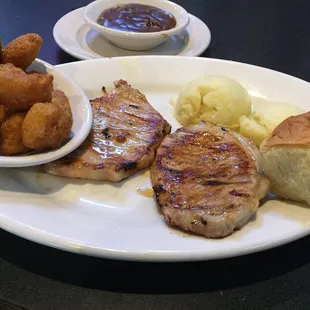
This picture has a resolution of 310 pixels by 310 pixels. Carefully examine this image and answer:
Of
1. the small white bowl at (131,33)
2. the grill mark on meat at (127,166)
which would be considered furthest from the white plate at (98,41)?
the grill mark on meat at (127,166)

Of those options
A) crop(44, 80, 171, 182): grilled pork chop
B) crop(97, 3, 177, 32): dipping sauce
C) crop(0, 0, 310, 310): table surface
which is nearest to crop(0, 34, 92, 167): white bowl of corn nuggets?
crop(44, 80, 171, 182): grilled pork chop

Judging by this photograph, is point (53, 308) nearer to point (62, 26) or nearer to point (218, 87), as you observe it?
point (218, 87)

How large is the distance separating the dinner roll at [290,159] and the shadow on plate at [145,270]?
280mm

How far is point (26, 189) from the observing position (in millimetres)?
1813

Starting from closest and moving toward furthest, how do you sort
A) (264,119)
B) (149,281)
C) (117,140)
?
(149,281), (117,140), (264,119)

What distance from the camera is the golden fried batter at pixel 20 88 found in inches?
69.6

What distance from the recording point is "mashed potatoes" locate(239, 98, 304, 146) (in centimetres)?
221

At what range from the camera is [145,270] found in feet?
5.28

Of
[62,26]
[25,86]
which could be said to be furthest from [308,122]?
[62,26]

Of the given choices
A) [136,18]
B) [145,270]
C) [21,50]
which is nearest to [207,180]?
[145,270]

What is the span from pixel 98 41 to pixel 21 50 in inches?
52.4

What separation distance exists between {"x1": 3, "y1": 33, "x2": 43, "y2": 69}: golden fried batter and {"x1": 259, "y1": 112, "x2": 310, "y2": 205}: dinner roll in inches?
44.9

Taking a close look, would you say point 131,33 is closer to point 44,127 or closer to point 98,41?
point 98,41

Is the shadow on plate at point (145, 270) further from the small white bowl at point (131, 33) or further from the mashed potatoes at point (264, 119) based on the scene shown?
the small white bowl at point (131, 33)
